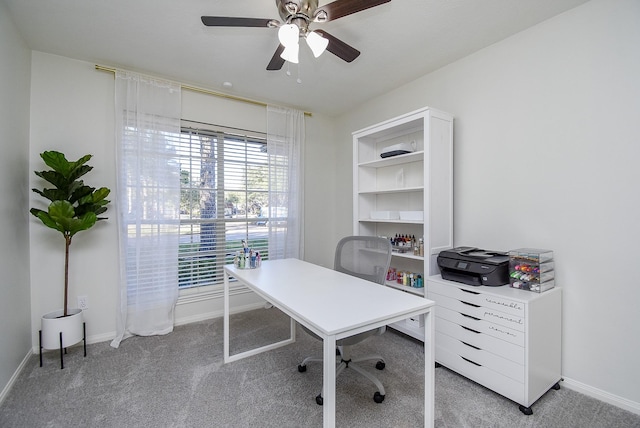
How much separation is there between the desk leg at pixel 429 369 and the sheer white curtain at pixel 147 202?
2.45 meters

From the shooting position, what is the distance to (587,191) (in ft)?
5.77

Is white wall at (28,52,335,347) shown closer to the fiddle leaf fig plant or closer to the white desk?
the fiddle leaf fig plant

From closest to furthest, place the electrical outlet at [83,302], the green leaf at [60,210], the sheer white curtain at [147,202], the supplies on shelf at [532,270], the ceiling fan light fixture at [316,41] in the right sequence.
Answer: the ceiling fan light fixture at [316,41] → the supplies on shelf at [532,270] → the green leaf at [60,210] → the electrical outlet at [83,302] → the sheer white curtain at [147,202]

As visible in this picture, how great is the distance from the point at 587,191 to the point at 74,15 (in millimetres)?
3628

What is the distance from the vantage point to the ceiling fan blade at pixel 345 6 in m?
1.37

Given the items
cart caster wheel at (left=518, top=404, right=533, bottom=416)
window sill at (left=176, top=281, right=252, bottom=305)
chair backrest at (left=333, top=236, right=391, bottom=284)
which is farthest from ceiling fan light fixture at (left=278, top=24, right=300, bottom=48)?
window sill at (left=176, top=281, right=252, bottom=305)

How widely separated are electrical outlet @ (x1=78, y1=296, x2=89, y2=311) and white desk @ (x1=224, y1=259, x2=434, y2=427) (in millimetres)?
1642

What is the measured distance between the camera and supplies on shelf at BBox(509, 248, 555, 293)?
5.84 feet

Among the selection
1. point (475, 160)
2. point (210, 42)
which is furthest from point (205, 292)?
point (475, 160)

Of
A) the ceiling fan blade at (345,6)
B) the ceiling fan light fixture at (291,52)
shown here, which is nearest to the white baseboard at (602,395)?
the ceiling fan blade at (345,6)

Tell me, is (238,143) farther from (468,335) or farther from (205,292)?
(468,335)

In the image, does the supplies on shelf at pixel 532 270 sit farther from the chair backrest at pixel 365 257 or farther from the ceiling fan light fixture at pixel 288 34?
the ceiling fan light fixture at pixel 288 34

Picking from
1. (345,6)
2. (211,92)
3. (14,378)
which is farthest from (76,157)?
(345,6)

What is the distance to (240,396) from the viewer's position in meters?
1.77
